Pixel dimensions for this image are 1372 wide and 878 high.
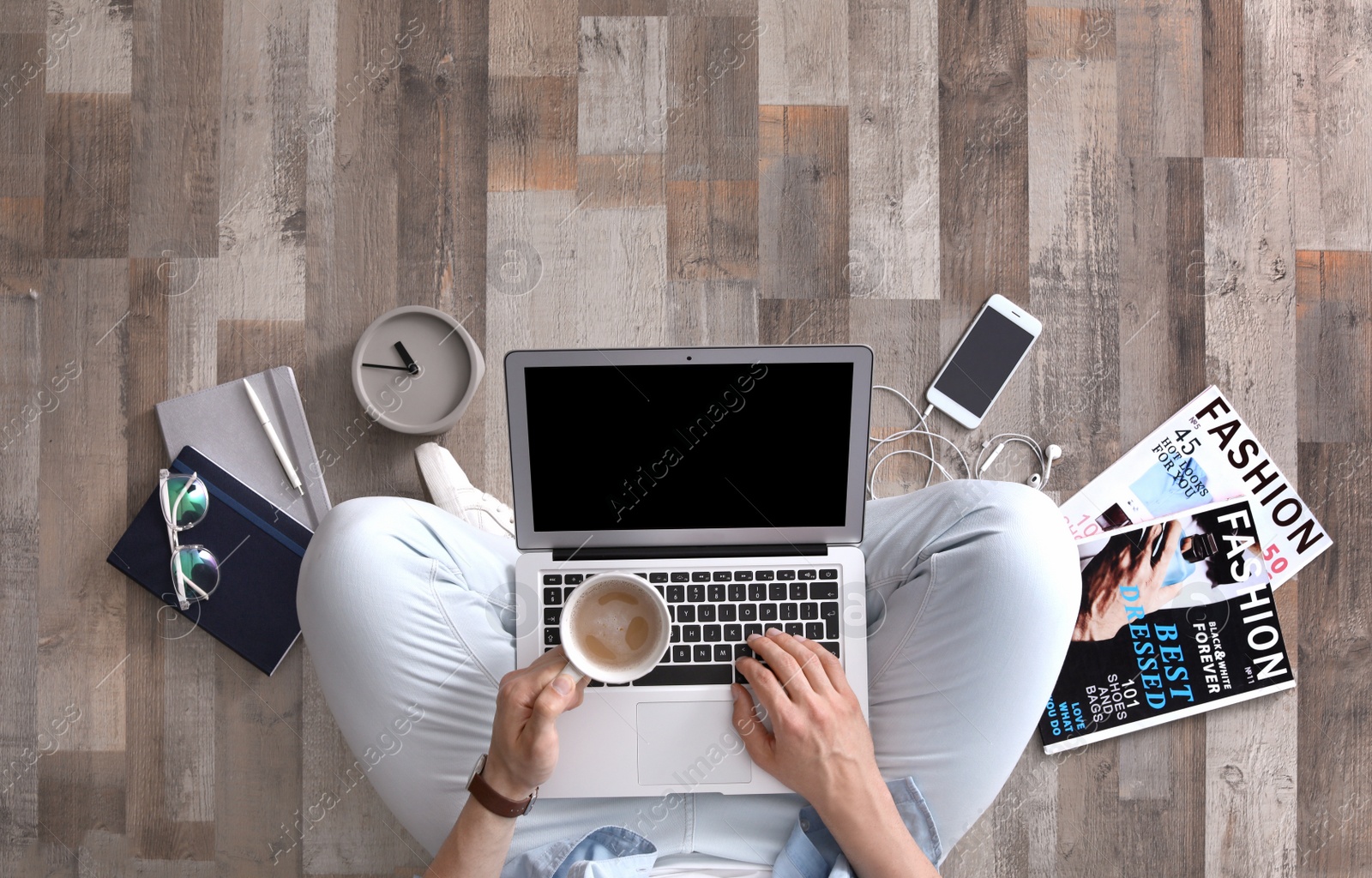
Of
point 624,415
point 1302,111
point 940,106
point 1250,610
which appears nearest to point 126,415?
point 624,415

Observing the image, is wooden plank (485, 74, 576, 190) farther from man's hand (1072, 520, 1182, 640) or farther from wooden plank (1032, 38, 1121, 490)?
man's hand (1072, 520, 1182, 640)

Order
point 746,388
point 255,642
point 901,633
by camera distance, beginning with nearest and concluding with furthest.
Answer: point 746,388
point 901,633
point 255,642

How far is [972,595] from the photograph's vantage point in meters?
0.90

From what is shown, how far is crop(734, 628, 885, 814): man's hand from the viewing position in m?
0.88

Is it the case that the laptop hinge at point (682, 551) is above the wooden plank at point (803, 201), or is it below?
below

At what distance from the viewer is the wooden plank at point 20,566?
1260 mm

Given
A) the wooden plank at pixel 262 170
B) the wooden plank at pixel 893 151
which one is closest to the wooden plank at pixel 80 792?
the wooden plank at pixel 262 170

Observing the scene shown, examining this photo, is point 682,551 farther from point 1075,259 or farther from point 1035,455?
point 1075,259

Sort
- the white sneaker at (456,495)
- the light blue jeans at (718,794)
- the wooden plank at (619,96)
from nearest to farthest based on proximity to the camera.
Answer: the light blue jeans at (718,794) → the white sneaker at (456,495) → the wooden plank at (619,96)

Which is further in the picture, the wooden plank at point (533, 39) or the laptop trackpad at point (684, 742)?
the wooden plank at point (533, 39)

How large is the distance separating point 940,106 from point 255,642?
132 cm

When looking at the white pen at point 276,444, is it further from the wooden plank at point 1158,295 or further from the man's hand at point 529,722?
the wooden plank at point 1158,295

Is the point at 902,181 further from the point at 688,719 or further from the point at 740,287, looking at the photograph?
the point at 688,719

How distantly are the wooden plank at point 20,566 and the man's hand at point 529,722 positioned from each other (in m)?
0.89
